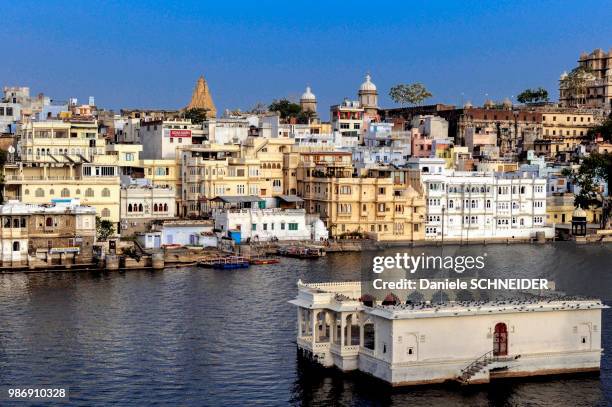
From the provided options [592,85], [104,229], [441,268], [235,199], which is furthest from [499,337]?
[592,85]

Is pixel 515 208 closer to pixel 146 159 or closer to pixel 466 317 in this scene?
pixel 146 159

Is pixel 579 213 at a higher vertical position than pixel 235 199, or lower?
lower

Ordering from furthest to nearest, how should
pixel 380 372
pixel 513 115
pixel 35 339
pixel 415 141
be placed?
pixel 513 115
pixel 415 141
pixel 35 339
pixel 380 372

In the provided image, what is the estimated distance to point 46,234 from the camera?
52062 mm

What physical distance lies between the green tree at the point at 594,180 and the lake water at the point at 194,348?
85.8ft

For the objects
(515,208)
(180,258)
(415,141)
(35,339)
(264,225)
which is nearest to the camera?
(35,339)

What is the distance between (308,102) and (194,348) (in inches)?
2685

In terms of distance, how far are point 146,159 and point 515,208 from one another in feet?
70.4

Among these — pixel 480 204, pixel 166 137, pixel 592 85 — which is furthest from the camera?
pixel 592 85

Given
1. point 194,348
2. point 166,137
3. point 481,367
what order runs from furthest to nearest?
point 166,137, point 194,348, point 481,367

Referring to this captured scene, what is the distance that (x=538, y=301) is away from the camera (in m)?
30.1

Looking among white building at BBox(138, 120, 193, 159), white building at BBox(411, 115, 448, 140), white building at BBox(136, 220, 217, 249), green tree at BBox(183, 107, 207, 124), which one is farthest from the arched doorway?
green tree at BBox(183, 107, 207, 124)

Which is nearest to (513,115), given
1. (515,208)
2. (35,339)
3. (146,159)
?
(515,208)

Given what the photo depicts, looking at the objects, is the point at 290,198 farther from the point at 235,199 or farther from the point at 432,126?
the point at 432,126
